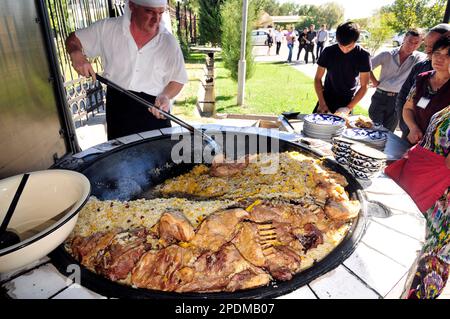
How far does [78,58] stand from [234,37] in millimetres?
9840

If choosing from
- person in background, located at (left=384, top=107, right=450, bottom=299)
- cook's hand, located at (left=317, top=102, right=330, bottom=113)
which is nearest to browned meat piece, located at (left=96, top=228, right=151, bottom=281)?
person in background, located at (left=384, top=107, right=450, bottom=299)

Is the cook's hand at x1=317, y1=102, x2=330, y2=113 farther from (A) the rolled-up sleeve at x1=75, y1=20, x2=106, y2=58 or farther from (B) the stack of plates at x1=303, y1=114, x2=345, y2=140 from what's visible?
(A) the rolled-up sleeve at x1=75, y1=20, x2=106, y2=58

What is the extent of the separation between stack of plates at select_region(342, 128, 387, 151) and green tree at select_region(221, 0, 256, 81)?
30.4 ft

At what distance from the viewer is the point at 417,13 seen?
43.8 feet

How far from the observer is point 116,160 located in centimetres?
248

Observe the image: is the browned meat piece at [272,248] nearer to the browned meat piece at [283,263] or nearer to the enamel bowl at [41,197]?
the browned meat piece at [283,263]

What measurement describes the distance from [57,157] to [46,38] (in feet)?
4.28

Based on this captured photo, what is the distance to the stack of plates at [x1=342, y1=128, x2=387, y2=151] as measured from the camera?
264 centimetres

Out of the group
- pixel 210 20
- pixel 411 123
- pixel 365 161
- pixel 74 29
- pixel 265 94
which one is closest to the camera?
pixel 365 161

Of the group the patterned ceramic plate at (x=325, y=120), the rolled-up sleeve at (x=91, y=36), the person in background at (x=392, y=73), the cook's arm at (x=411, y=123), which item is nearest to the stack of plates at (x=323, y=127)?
the patterned ceramic plate at (x=325, y=120)

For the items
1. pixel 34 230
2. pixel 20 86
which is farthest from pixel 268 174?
pixel 20 86

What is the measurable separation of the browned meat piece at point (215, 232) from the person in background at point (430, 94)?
2.46 meters

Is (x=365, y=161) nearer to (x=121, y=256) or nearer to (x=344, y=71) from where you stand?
(x=121, y=256)

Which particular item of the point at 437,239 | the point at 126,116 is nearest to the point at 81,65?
the point at 126,116
